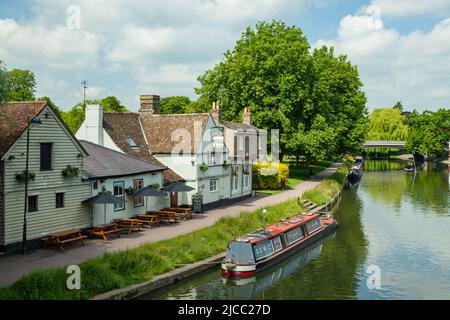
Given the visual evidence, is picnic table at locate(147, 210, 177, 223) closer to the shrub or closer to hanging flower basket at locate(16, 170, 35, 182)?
hanging flower basket at locate(16, 170, 35, 182)

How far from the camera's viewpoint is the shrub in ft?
159

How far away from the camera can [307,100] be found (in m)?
54.2

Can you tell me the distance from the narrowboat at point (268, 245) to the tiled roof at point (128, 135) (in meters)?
9.89

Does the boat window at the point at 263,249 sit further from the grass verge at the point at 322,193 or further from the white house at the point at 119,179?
the grass verge at the point at 322,193

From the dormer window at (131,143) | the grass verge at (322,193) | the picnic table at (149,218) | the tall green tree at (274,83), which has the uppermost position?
the tall green tree at (274,83)

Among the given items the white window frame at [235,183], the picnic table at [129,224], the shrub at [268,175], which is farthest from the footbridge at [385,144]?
the picnic table at [129,224]

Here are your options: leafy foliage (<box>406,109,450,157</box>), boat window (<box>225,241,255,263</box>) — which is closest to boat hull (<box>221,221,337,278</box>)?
boat window (<box>225,241,255,263</box>)

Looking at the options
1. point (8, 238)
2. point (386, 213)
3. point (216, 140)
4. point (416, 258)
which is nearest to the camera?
point (8, 238)

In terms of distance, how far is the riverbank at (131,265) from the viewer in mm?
16625

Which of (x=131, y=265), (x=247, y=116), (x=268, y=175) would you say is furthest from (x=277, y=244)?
(x=247, y=116)

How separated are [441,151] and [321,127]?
2961 inches

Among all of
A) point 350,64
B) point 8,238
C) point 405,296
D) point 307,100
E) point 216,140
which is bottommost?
point 405,296
